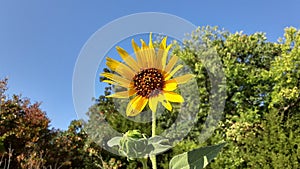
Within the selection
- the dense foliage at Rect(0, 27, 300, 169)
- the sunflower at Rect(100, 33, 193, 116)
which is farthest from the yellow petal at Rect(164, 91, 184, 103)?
the dense foliage at Rect(0, 27, 300, 169)

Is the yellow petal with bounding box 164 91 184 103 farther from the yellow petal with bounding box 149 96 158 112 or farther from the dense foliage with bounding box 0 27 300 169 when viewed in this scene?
the dense foliage with bounding box 0 27 300 169

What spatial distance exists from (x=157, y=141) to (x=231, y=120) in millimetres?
8921

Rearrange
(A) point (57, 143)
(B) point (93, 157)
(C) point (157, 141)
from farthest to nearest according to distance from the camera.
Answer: (B) point (93, 157), (A) point (57, 143), (C) point (157, 141)

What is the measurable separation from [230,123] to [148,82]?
8890 mm

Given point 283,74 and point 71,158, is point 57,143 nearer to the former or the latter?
point 71,158

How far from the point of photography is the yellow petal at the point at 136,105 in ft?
1.49

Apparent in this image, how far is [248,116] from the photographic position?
8836mm

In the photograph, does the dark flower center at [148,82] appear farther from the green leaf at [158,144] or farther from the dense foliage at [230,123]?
the dense foliage at [230,123]

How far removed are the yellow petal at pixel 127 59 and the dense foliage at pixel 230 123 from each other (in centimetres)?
275

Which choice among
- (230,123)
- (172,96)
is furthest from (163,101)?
(230,123)


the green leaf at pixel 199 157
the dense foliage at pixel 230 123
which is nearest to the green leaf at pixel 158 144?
the green leaf at pixel 199 157

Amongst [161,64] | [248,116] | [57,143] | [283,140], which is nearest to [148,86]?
[161,64]

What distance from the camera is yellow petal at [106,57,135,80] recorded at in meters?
0.46

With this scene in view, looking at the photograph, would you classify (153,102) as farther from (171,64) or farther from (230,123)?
(230,123)
